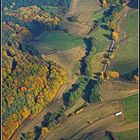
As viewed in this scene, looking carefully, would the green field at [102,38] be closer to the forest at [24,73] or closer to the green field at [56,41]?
the green field at [56,41]

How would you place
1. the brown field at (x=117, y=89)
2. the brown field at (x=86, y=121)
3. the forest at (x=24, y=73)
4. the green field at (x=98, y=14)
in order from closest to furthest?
the brown field at (x=86, y=121), the forest at (x=24, y=73), the brown field at (x=117, y=89), the green field at (x=98, y=14)

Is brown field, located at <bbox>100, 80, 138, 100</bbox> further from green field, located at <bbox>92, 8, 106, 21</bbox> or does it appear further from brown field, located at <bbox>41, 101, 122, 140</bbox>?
green field, located at <bbox>92, 8, 106, 21</bbox>

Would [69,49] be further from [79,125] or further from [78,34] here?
[79,125]

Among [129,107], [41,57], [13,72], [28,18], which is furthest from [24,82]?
[28,18]

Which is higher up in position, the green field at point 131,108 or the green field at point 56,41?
the green field at point 56,41

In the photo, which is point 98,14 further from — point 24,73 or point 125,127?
point 125,127

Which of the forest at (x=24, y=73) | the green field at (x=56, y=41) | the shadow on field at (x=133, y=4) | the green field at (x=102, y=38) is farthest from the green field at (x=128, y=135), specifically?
the shadow on field at (x=133, y=4)

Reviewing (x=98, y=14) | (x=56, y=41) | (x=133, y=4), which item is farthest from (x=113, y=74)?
(x=133, y=4)
